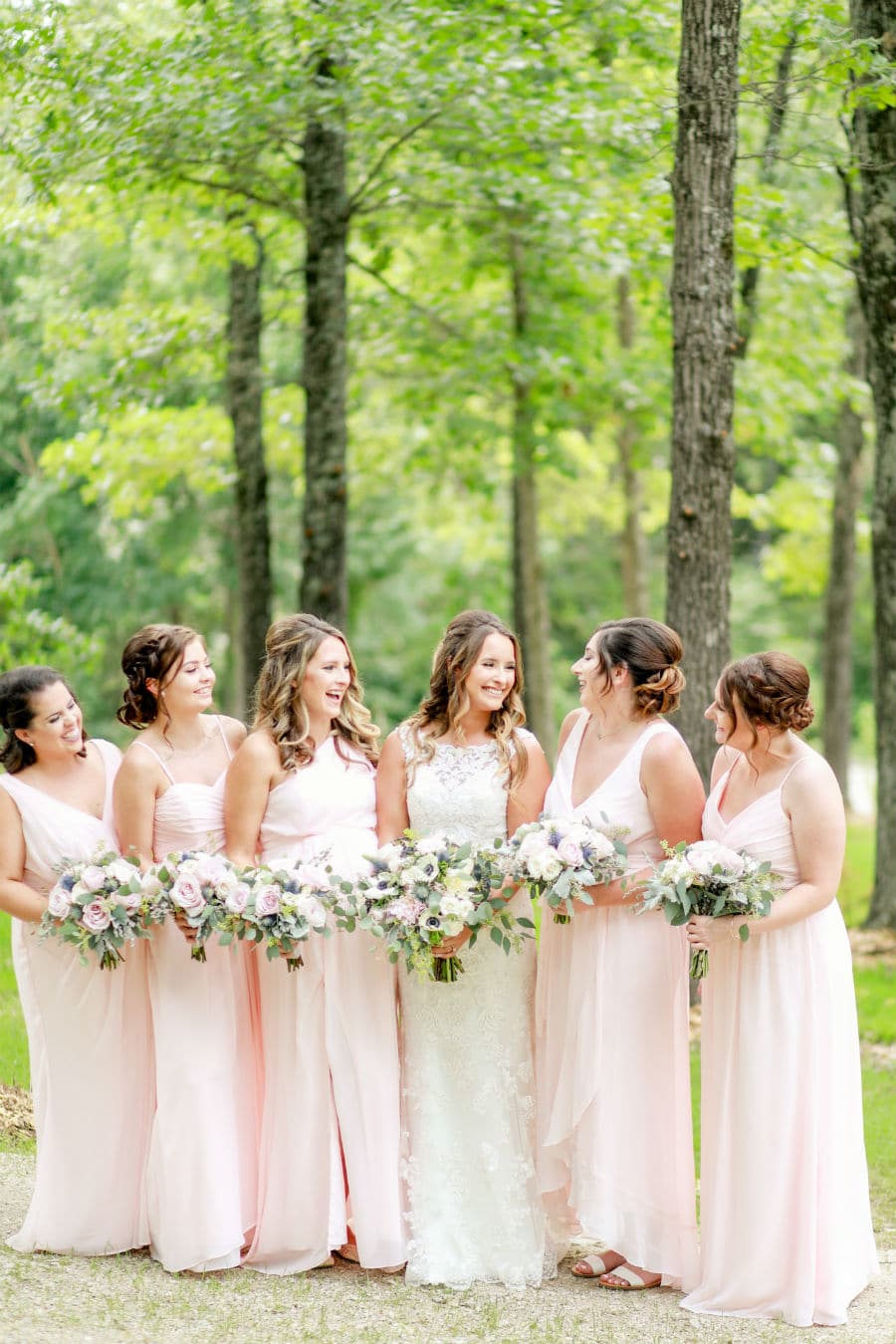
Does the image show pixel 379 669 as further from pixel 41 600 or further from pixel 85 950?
pixel 85 950

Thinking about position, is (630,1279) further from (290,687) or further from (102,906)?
(290,687)

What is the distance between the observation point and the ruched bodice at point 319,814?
→ 5.38 meters

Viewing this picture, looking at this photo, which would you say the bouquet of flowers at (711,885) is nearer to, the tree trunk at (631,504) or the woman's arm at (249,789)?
the woman's arm at (249,789)

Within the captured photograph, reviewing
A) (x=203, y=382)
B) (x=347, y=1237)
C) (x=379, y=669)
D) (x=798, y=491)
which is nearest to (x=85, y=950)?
(x=347, y=1237)

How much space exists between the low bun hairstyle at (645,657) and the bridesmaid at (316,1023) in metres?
1.00

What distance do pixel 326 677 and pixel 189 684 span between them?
521mm

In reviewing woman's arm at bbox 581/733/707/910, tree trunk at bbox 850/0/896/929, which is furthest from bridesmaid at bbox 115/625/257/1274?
tree trunk at bbox 850/0/896/929

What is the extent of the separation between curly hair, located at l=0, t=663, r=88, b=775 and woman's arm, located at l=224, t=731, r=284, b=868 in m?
0.71

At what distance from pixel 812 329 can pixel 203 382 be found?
6828mm

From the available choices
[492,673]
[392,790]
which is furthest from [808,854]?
[392,790]

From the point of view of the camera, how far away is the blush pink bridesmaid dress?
529 cm

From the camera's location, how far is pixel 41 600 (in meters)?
17.3

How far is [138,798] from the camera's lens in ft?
17.6

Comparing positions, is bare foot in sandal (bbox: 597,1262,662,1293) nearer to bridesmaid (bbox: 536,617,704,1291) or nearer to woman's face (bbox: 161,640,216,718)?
bridesmaid (bbox: 536,617,704,1291)
